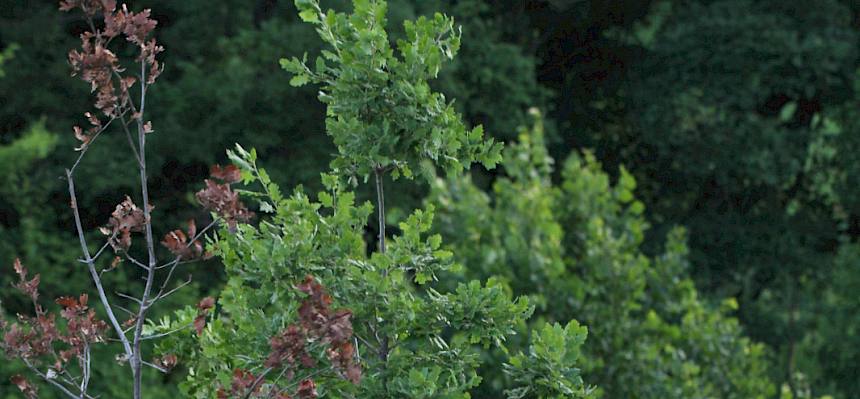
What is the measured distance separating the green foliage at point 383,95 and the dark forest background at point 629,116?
33.7 ft

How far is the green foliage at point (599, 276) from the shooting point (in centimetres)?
909

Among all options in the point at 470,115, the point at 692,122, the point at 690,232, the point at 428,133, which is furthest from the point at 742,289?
the point at 428,133

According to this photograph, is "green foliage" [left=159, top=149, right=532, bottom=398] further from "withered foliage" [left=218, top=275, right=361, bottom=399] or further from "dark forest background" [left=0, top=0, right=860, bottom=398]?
"dark forest background" [left=0, top=0, right=860, bottom=398]

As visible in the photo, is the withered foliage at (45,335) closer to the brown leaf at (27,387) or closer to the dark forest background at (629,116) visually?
the brown leaf at (27,387)

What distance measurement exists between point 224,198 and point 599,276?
5700 millimetres

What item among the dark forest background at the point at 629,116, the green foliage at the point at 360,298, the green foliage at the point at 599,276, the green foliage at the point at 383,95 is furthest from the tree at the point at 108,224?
the dark forest background at the point at 629,116

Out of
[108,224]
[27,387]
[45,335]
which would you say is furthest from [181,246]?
[27,387]

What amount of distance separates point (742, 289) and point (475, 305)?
14758 mm

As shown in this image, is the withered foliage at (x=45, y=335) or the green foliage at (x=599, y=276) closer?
the withered foliage at (x=45, y=335)

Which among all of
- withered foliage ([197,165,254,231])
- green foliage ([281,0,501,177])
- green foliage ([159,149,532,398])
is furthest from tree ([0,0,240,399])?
green foliage ([281,0,501,177])

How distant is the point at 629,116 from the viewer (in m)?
18.3

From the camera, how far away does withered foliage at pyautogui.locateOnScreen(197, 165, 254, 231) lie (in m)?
3.70

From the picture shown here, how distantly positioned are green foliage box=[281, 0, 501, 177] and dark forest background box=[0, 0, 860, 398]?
10.3 m

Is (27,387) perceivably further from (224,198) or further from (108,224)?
(224,198)
